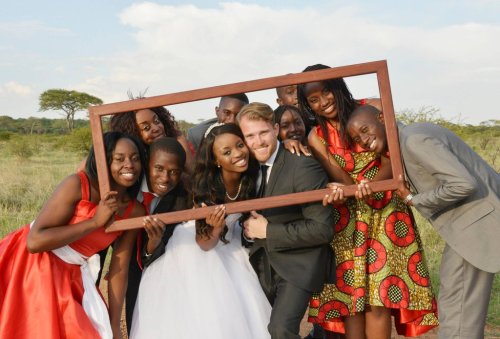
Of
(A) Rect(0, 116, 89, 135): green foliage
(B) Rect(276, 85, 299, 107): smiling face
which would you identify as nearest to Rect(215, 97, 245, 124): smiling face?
(B) Rect(276, 85, 299, 107): smiling face

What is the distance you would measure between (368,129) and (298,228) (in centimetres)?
77

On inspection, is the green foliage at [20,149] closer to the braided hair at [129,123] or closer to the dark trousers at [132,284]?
the braided hair at [129,123]

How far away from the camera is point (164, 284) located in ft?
12.9

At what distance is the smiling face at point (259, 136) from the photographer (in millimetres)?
3682

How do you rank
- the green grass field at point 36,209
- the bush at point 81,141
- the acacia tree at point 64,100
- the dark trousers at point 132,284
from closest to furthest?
1. the dark trousers at point 132,284
2. the green grass field at point 36,209
3. the bush at point 81,141
4. the acacia tree at point 64,100

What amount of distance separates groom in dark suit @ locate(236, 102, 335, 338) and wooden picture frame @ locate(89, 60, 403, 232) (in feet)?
0.59

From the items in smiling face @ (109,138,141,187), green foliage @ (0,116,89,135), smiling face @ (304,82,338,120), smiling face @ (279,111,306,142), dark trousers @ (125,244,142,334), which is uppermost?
green foliage @ (0,116,89,135)

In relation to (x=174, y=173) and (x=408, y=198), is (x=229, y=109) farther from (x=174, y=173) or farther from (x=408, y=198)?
(x=408, y=198)

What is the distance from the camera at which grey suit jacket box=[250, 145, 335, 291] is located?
3.65 m

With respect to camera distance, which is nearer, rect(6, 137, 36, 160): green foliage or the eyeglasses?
the eyeglasses

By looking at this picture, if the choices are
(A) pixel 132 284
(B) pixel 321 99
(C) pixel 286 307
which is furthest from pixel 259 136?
(A) pixel 132 284

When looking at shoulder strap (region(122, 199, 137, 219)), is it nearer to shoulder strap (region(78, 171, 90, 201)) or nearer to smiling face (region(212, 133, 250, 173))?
shoulder strap (region(78, 171, 90, 201))

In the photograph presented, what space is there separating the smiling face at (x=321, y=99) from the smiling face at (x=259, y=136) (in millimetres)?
407

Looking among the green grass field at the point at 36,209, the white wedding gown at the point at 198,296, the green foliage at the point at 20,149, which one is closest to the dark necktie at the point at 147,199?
the white wedding gown at the point at 198,296
